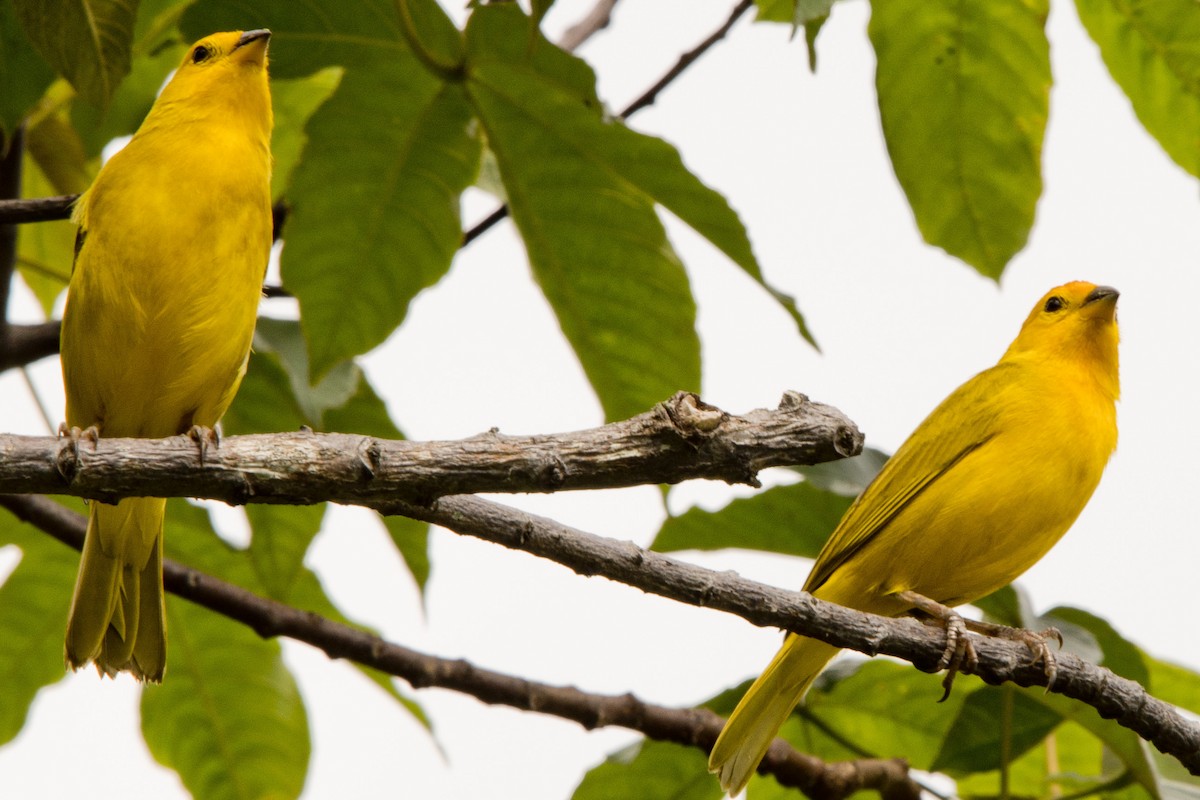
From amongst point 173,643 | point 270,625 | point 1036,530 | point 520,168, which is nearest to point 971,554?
point 1036,530

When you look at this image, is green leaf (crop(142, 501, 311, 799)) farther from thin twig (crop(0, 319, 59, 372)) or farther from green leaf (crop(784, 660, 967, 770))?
green leaf (crop(784, 660, 967, 770))

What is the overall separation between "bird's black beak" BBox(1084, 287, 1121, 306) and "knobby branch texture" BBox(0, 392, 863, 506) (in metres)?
→ 2.78

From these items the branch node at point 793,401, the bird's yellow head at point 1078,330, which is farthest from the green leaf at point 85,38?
the bird's yellow head at point 1078,330

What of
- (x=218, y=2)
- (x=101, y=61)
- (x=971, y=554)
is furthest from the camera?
(x=971, y=554)

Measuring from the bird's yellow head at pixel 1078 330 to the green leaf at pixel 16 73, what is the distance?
3153 millimetres

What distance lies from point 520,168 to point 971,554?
5.27 feet

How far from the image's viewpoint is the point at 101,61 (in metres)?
2.61

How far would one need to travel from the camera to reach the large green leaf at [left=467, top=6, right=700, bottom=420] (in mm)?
3049

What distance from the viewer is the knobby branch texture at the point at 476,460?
201cm

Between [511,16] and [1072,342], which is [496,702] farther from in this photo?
[1072,342]

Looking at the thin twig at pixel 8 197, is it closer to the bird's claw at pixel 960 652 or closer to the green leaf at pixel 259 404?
the green leaf at pixel 259 404

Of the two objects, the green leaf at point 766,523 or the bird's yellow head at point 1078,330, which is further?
the bird's yellow head at point 1078,330

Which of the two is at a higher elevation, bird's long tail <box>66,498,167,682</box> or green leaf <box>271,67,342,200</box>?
green leaf <box>271,67,342,200</box>

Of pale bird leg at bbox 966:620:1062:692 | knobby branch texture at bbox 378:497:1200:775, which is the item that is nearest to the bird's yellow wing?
pale bird leg at bbox 966:620:1062:692
